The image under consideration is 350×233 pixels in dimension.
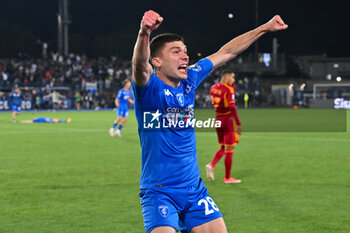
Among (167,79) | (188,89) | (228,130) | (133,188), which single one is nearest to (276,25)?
(188,89)

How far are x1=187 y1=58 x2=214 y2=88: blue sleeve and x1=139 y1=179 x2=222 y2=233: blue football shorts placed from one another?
3.09 ft

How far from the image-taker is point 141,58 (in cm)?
373

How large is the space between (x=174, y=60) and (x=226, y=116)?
661cm

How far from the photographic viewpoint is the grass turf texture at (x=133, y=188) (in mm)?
7133

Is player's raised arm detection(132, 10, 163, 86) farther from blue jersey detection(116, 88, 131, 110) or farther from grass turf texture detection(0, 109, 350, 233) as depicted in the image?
blue jersey detection(116, 88, 131, 110)

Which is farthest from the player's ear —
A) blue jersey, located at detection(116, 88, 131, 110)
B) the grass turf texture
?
blue jersey, located at detection(116, 88, 131, 110)

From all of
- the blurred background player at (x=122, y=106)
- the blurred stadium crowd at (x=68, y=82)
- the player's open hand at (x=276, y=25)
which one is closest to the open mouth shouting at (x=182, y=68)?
the player's open hand at (x=276, y=25)

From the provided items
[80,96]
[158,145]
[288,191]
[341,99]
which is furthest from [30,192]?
[341,99]

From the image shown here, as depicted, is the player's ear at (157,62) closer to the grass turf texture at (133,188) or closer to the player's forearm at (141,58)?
the player's forearm at (141,58)

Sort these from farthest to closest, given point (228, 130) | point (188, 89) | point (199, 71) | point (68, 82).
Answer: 1. point (68, 82)
2. point (228, 130)
3. point (199, 71)
4. point (188, 89)

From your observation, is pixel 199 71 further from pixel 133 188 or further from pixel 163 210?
pixel 133 188

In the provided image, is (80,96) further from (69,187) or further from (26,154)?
(69,187)

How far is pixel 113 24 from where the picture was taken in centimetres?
9712

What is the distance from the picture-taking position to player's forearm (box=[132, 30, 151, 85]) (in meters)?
3.63
